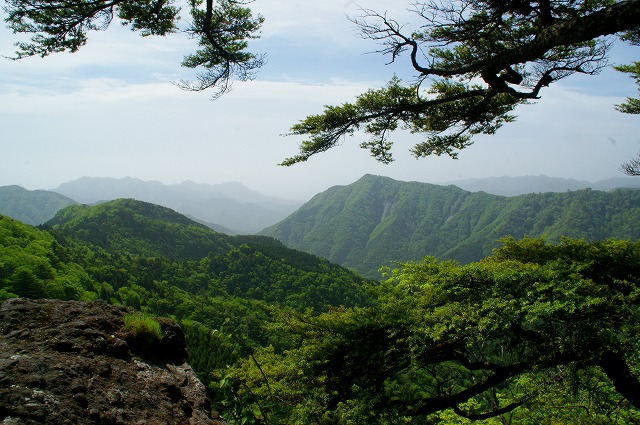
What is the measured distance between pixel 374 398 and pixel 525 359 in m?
2.44

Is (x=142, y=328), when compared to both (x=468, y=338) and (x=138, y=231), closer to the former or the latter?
(x=468, y=338)

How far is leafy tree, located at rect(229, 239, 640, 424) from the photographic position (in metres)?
4.82

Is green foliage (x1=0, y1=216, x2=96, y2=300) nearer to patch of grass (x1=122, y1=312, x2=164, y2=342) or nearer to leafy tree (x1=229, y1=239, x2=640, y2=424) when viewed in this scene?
patch of grass (x1=122, y1=312, x2=164, y2=342)

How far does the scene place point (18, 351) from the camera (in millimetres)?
3047

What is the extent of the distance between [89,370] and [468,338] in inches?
188

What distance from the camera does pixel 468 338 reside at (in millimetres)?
5094

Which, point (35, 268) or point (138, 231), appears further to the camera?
point (138, 231)

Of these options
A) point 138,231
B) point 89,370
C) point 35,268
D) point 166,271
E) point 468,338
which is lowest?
point 166,271

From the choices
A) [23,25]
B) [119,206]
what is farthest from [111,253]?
[23,25]

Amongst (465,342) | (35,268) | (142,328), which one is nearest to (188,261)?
(35,268)

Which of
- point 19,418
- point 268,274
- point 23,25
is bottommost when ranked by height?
point 268,274

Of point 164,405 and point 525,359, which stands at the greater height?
point 164,405

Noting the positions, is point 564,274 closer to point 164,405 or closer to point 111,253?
point 164,405

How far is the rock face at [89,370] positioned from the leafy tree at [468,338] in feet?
4.59
